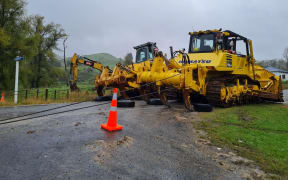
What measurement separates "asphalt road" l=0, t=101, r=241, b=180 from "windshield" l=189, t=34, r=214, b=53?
580 cm

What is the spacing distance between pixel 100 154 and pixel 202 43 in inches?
324

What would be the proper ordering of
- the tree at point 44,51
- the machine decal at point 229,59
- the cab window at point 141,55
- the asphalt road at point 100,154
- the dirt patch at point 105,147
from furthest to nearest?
the tree at point 44,51 < the cab window at point 141,55 < the machine decal at point 229,59 < the dirt patch at point 105,147 < the asphalt road at point 100,154

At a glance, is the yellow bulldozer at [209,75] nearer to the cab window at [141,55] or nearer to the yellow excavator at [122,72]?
the yellow excavator at [122,72]

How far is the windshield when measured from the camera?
9.59m

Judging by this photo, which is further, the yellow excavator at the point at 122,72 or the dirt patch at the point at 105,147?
the yellow excavator at the point at 122,72

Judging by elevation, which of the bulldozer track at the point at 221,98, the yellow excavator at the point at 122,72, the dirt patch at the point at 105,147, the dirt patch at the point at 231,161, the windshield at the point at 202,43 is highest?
the windshield at the point at 202,43

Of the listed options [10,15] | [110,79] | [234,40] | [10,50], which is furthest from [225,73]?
[10,15]

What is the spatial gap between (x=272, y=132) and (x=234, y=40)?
6704mm

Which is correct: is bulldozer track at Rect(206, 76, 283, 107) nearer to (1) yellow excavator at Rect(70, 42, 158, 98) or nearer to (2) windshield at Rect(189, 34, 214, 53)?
(2) windshield at Rect(189, 34, 214, 53)

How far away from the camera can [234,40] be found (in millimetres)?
10445

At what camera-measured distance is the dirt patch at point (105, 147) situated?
10.2 feet

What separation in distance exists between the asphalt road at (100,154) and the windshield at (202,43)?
5.80 m

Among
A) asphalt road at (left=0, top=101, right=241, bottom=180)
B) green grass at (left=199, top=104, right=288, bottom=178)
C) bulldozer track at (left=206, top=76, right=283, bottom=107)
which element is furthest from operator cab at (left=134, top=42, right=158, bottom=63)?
asphalt road at (left=0, top=101, right=241, bottom=180)

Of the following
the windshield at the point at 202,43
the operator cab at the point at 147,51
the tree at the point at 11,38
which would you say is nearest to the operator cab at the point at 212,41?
the windshield at the point at 202,43
